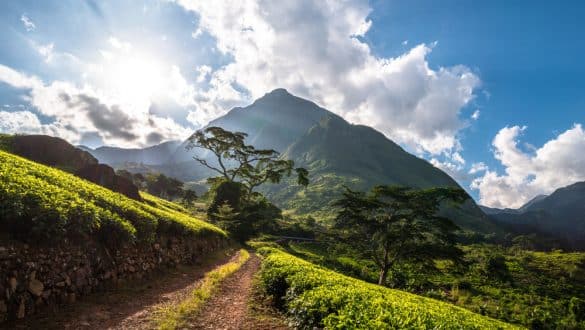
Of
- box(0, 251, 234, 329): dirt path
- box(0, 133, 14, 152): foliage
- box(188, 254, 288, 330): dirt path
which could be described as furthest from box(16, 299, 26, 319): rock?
box(0, 133, 14, 152): foliage

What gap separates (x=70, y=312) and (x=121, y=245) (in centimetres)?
440

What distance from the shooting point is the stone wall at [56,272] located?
26.2 ft

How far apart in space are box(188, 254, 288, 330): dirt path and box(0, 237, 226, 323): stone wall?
13.5 feet

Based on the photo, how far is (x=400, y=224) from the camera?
2808cm

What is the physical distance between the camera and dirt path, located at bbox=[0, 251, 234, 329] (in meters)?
8.38

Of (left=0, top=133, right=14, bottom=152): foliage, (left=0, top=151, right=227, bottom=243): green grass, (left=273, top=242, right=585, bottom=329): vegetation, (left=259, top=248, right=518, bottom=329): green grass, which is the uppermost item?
(left=0, top=133, right=14, bottom=152): foliage

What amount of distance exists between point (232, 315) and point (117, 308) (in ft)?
13.0

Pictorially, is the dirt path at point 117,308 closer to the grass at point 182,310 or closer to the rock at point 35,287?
the grass at point 182,310

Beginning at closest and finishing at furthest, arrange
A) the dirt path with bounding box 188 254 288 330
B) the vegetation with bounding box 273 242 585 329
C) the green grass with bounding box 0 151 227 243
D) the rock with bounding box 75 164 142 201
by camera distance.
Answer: the green grass with bounding box 0 151 227 243, the dirt path with bounding box 188 254 288 330, the vegetation with bounding box 273 242 585 329, the rock with bounding box 75 164 142 201

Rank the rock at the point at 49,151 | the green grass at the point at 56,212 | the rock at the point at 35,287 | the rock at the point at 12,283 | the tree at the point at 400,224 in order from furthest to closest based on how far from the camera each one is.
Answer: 1. the rock at the point at 49,151
2. the tree at the point at 400,224
3. the green grass at the point at 56,212
4. the rock at the point at 35,287
5. the rock at the point at 12,283

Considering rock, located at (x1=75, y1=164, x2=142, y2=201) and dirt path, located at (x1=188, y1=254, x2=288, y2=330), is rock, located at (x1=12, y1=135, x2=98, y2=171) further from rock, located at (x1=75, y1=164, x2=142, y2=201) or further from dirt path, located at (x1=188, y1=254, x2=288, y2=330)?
dirt path, located at (x1=188, y1=254, x2=288, y2=330)

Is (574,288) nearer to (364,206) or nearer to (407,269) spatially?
(407,269)

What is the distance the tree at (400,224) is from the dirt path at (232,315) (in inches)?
641

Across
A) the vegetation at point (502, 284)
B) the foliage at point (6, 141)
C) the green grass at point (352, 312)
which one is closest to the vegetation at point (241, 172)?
the vegetation at point (502, 284)
